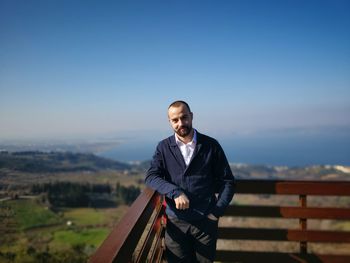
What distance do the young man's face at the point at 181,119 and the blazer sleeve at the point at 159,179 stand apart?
26 cm

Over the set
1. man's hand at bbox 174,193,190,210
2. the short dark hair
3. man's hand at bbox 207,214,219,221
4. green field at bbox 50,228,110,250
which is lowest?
green field at bbox 50,228,110,250

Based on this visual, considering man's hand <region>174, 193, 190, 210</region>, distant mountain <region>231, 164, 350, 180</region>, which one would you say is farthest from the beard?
distant mountain <region>231, 164, 350, 180</region>

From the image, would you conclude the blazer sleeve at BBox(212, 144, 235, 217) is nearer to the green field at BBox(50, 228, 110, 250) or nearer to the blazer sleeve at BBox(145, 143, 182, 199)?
the blazer sleeve at BBox(145, 143, 182, 199)

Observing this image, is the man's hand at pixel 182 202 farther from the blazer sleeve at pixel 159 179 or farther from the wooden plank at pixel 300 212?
the wooden plank at pixel 300 212

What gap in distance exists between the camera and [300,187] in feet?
11.3

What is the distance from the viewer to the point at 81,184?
53.2 metres

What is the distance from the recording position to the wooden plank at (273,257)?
3.49 meters

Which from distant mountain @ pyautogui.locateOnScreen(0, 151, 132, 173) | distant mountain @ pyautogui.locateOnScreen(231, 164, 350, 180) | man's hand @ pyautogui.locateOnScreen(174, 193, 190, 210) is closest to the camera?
man's hand @ pyautogui.locateOnScreen(174, 193, 190, 210)

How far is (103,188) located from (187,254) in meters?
66.2

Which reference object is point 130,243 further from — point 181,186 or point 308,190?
point 308,190

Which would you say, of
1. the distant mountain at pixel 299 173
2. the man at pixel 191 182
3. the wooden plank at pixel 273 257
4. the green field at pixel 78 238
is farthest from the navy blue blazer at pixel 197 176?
the green field at pixel 78 238

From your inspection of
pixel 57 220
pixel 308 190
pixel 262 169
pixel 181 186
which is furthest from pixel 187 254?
pixel 262 169

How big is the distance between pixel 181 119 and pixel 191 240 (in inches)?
45.0

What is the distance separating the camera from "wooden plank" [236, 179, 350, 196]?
3406 millimetres
